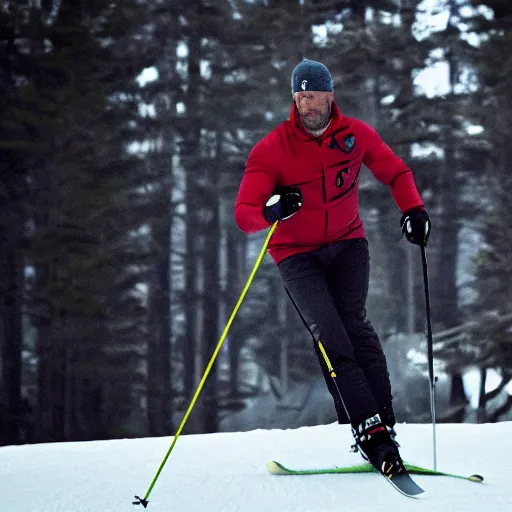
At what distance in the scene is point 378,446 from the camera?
289 centimetres

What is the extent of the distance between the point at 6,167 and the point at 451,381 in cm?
878

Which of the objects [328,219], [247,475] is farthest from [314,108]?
[247,475]

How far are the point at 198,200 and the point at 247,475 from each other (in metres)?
9.00

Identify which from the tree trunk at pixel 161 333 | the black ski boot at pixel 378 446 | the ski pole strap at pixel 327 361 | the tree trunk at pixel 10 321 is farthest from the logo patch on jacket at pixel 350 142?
the tree trunk at pixel 10 321

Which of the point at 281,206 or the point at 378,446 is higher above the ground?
the point at 281,206

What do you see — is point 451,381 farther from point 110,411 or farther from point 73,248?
point 73,248

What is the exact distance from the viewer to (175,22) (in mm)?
12359

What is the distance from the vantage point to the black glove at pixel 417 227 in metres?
3.31

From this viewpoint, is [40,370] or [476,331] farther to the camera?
[476,331]

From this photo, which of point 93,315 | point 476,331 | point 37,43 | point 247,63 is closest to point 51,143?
point 37,43

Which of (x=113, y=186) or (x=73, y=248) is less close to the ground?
(x=113, y=186)

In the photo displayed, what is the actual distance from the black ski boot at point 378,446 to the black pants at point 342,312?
139mm

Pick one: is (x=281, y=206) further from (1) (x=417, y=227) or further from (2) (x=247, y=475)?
(2) (x=247, y=475)

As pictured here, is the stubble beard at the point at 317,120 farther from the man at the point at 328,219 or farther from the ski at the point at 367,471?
the ski at the point at 367,471
